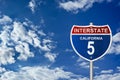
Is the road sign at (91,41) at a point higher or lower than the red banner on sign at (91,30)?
lower

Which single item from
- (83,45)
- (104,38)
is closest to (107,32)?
(104,38)

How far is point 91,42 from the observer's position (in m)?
2.05

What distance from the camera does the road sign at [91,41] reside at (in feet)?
6.63

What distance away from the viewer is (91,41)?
2.05m

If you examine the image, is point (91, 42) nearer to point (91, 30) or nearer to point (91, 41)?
point (91, 41)

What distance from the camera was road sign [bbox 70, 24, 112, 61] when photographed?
6.63 ft

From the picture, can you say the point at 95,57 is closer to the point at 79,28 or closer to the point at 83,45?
the point at 83,45

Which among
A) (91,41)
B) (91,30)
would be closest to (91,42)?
(91,41)

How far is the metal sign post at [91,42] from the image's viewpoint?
2.02 m

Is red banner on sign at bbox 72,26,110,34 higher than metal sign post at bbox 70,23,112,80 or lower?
higher

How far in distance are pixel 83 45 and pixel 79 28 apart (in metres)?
0.19

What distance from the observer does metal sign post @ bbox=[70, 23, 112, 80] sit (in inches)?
79.5

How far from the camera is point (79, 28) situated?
217cm

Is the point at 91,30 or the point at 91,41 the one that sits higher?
the point at 91,30
